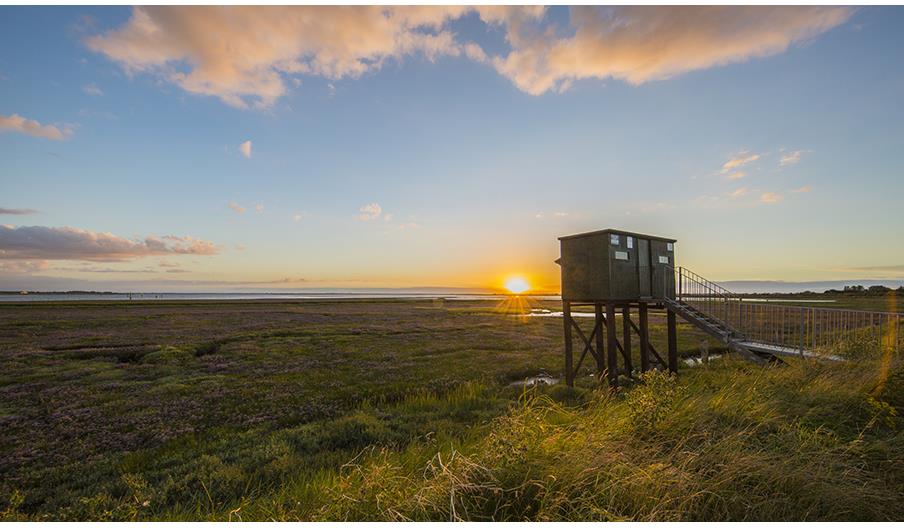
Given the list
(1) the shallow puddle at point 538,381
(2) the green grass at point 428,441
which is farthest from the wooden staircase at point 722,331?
(1) the shallow puddle at point 538,381

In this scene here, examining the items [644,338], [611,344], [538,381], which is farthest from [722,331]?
[538,381]

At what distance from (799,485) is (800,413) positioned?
3528 mm

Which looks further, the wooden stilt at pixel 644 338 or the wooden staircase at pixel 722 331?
the wooden stilt at pixel 644 338

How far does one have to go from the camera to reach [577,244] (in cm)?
1745

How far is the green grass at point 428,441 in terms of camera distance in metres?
4.55

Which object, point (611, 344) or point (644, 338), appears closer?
point (611, 344)

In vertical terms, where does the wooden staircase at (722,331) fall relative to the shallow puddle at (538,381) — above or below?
above

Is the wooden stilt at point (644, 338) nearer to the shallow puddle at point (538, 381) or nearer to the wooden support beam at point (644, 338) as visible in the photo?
the wooden support beam at point (644, 338)

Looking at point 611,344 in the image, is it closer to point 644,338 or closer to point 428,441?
point 644,338

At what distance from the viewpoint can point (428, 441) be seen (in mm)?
8883

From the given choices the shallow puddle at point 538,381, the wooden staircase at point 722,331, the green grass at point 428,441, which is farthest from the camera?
the shallow puddle at point 538,381

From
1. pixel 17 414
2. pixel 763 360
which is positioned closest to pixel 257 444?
pixel 17 414

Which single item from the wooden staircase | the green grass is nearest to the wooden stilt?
the wooden staircase

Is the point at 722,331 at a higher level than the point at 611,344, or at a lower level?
A: higher
